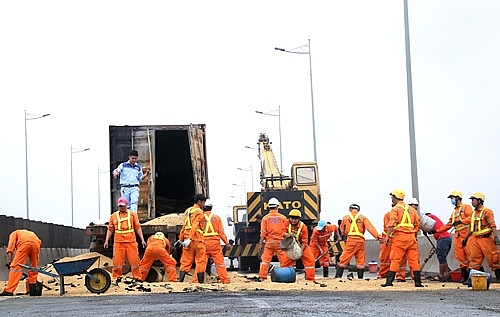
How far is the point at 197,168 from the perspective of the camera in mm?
22344

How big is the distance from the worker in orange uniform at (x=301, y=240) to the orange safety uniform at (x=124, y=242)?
2.77 m

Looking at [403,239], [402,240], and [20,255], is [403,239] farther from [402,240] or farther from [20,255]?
[20,255]

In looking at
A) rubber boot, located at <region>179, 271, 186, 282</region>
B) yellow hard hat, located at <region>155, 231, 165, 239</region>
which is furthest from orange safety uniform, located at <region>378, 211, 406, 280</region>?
yellow hard hat, located at <region>155, 231, 165, 239</region>

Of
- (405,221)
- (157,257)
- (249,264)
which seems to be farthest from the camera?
(249,264)

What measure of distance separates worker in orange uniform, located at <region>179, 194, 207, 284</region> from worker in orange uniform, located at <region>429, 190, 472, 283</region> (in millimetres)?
4545

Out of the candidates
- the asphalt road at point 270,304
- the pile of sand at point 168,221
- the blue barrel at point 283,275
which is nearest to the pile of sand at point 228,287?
the blue barrel at point 283,275

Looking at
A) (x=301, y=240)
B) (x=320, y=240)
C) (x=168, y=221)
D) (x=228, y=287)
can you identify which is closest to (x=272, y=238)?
(x=301, y=240)

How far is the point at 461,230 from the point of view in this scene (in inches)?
715

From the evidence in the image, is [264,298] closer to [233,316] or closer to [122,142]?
[233,316]

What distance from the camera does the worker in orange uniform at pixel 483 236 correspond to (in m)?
16.9

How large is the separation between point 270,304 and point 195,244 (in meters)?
6.14

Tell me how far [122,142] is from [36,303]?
824cm

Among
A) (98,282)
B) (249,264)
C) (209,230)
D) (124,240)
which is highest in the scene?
(209,230)

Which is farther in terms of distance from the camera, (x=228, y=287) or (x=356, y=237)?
(x=356, y=237)
